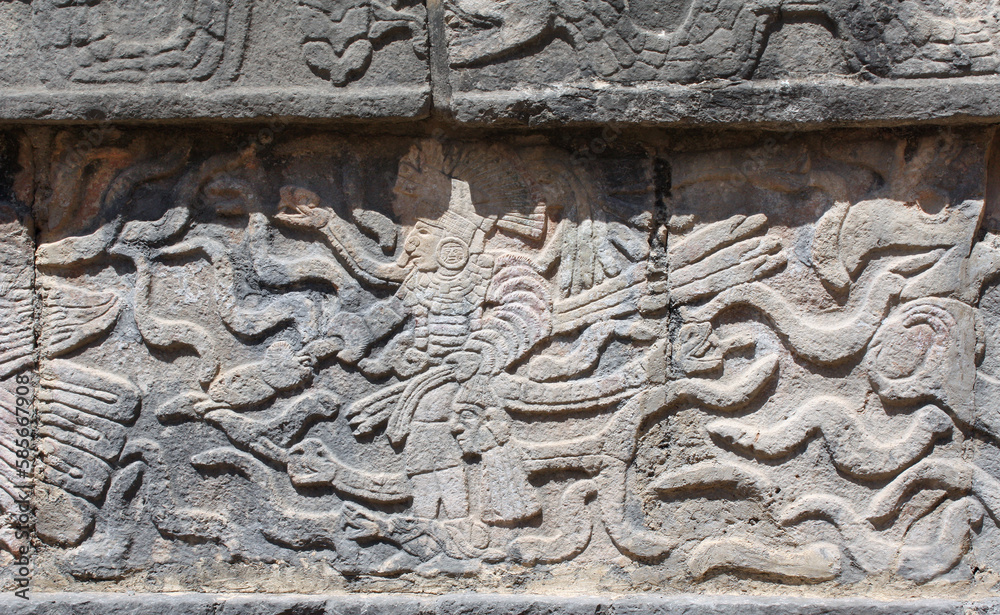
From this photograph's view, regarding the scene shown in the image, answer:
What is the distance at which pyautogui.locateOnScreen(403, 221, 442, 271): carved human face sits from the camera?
2344 millimetres

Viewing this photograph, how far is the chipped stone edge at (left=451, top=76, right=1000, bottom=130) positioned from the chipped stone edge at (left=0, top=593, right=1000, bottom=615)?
132cm

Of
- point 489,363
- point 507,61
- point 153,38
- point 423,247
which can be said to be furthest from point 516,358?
point 153,38

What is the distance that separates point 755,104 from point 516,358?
3.14 feet

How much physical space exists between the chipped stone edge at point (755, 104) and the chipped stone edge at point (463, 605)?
132 cm

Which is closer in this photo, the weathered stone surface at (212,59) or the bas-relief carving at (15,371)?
the weathered stone surface at (212,59)

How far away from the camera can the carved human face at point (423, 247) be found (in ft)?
7.69

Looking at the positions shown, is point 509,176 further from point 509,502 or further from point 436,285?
point 509,502

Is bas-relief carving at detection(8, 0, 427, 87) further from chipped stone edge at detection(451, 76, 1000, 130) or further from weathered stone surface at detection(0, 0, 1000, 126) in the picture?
chipped stone edge at detection(451, 76, 1000, 130)

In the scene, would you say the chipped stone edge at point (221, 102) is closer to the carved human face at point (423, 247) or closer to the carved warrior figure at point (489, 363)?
the carved warrior figure at point (489, 363)

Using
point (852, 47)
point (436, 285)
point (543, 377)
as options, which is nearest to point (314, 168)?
point (436, 285)

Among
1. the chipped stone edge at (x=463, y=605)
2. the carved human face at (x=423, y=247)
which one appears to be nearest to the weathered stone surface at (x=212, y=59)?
the carved human face at (x=423, y=247)

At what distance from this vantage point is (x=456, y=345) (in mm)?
2336

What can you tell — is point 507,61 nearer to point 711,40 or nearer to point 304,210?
point 711,40

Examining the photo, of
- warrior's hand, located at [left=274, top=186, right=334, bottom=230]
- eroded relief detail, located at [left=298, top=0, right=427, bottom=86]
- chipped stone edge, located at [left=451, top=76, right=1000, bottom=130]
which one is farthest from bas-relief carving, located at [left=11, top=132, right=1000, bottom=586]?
eroded relief detail, located at [left=298, top=0, right=427, bottom=86]
